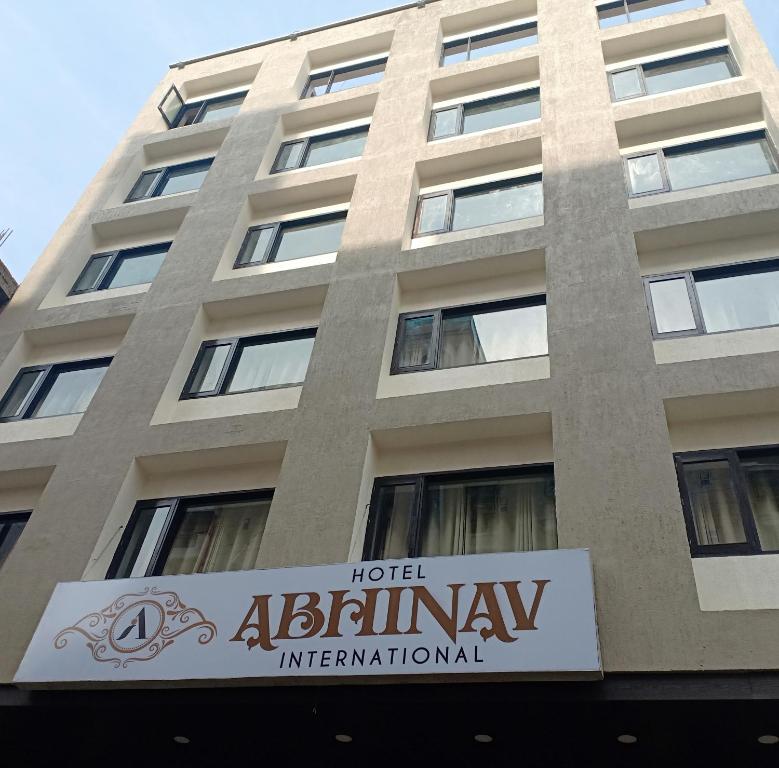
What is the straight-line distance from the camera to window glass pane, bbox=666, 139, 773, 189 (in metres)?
13.5

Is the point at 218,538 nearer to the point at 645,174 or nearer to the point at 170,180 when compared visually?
the point at 645,174

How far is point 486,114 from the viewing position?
17.8 m

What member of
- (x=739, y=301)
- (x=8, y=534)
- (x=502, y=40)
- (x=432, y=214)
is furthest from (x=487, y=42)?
(x=8, y=534)

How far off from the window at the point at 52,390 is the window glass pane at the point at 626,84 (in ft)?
40.3

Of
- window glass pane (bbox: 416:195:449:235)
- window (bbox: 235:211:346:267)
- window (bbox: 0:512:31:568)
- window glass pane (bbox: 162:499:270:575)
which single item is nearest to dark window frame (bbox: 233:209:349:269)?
window (bbox: 235:211:346:267)

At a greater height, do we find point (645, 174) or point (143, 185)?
point (143, 185)

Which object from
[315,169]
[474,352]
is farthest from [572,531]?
[315,169]

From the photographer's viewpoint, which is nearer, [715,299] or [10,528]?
[715,299]

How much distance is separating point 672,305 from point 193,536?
814 cm

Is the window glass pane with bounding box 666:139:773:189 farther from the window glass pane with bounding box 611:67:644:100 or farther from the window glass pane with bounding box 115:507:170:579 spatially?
the window glass pane with bounding box 115:507:170:579

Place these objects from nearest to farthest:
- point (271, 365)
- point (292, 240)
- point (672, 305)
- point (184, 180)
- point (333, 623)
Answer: point (333, 623), point (672, 305), point (271, 365), point (292, 240), point (184, 180)

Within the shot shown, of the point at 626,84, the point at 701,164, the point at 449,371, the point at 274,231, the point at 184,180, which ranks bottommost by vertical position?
the point at 449,371

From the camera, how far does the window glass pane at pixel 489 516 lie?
9.74 metres

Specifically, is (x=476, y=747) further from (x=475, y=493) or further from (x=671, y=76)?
(x=671, y=76)
